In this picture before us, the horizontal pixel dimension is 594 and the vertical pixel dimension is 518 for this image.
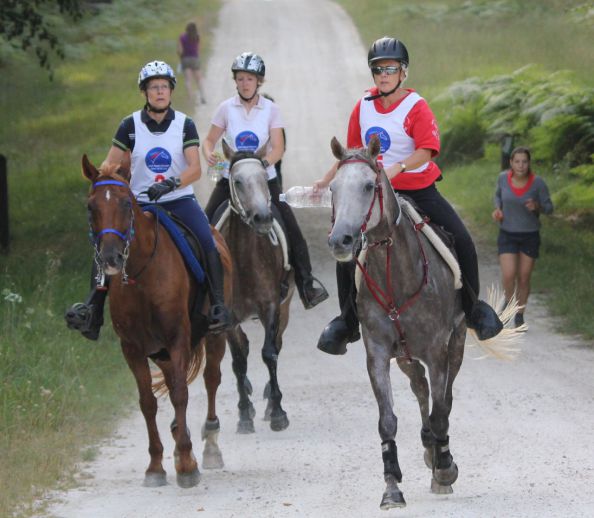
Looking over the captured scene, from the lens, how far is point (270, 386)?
36.9ft

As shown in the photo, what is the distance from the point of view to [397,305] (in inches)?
325

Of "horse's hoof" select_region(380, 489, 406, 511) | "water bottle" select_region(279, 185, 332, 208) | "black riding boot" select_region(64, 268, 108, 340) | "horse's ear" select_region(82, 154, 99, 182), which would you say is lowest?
"horse's hoof" select_region(380, 489, 406, 511)

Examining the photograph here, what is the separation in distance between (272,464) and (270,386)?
1.60m

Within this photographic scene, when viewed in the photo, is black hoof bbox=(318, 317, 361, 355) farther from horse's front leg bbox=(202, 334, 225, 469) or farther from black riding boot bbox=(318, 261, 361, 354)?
horse's front leg bbox=(202, 334, 225, 469)

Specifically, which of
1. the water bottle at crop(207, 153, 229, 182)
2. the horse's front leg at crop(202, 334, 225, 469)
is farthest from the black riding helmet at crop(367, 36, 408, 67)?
the horse's front leg at crop(202, 334, 225, 469)

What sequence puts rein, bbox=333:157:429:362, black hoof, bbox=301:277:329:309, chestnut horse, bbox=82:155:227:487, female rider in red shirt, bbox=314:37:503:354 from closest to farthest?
rein, bbox=333:157:429:362
female rider in red shirt, bbox=314:37:503:354
chestnut horse, bbox=82:155:227:487
black hoof, bbox=301:277:329:309

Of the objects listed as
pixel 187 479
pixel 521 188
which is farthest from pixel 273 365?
pixel 521 188

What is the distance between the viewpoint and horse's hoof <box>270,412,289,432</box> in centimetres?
1085

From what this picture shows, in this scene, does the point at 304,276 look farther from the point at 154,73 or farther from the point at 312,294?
the point at 154,73

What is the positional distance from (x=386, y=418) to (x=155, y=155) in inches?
117

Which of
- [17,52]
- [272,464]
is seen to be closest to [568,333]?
[272,464]

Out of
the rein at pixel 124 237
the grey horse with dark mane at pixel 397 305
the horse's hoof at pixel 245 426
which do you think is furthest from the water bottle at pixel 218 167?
the grey horse with dark mane at pixel 397 305

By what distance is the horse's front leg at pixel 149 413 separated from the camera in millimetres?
9133

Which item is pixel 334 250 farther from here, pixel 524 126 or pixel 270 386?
pixel 524 126
